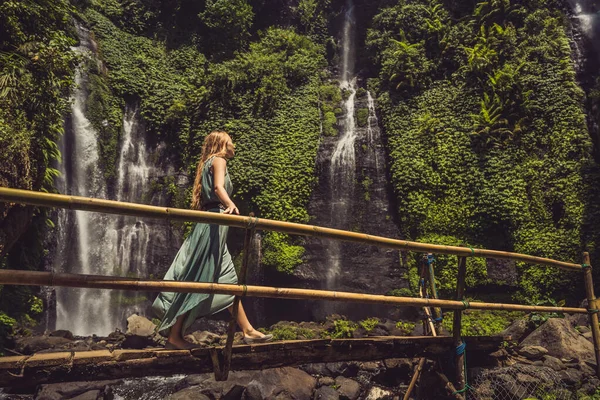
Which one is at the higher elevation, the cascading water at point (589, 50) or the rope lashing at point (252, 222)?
the cascading water at point (589, 50)

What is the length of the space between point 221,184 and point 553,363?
5.19 m

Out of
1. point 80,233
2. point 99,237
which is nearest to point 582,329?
point 99,237

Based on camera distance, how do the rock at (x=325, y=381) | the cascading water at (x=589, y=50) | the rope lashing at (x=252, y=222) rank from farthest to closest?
the cascading water at (x=589, y=50) < the rock at (x=325, y=381) < the rope lashing at (x=252, y=222)

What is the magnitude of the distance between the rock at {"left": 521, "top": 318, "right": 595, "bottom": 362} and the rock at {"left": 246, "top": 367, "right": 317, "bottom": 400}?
12.3 feet

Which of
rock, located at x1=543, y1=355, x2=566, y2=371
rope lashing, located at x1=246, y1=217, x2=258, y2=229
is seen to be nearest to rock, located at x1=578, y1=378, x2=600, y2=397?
rock, located at x1=543, y1=355, x2=566, y2=371

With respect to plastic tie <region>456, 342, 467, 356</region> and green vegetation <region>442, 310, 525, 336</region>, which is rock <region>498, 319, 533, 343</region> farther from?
plastic tie <region>456, 342, 467, 356</region>

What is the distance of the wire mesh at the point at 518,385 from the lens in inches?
170

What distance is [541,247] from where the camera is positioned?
972cm

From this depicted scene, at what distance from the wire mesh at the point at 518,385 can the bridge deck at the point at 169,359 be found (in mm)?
1084

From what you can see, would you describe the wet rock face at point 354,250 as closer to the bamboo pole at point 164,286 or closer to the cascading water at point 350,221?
the cascading water at point 350,221

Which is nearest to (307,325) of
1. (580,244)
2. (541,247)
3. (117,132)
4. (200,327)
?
(200,327)

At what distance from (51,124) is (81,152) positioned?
15.7 feet

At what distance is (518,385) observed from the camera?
14.8ft

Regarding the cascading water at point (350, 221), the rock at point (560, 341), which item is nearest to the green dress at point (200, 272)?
the rock at point (560, 341)
